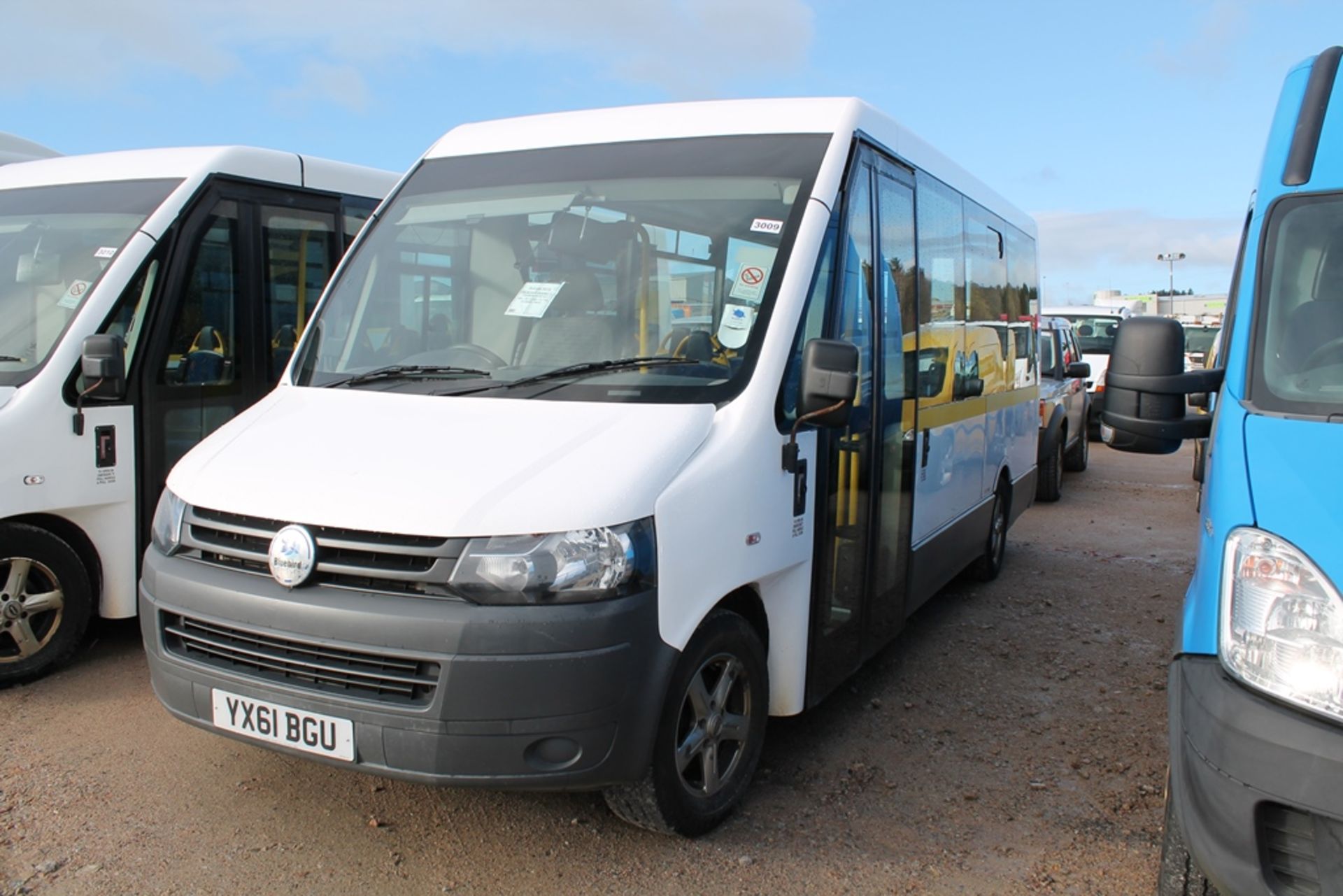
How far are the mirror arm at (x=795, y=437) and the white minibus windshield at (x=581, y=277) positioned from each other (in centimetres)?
28

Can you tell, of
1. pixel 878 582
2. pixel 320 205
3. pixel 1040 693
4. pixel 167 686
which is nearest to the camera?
pixel 167 686

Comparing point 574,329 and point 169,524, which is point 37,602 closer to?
point 169,524

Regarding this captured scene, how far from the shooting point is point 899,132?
505cm

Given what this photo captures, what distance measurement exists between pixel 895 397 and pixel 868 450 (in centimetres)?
44

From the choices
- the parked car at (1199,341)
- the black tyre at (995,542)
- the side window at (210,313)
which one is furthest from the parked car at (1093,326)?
the side window at (210,313)

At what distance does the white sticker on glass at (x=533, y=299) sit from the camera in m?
4.10

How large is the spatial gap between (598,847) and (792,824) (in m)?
0.70

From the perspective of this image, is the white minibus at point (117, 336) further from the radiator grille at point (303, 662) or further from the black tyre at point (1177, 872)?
the black tyre at point (1177, 872)

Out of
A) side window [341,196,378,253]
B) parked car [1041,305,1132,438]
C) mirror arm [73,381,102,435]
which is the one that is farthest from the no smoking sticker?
parked car [1041,305,1132,438]

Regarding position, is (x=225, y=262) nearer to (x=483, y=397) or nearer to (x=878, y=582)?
(x=483, y=397)

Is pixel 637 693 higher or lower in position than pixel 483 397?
lower

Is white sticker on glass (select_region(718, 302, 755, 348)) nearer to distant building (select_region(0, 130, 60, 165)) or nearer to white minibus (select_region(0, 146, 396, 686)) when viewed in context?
white minibus (select_region(0, 146, 396, 686))

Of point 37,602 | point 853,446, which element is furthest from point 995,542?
point 37,602

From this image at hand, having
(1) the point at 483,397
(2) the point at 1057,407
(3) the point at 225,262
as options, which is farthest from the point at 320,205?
(2) the point at 1057,407
